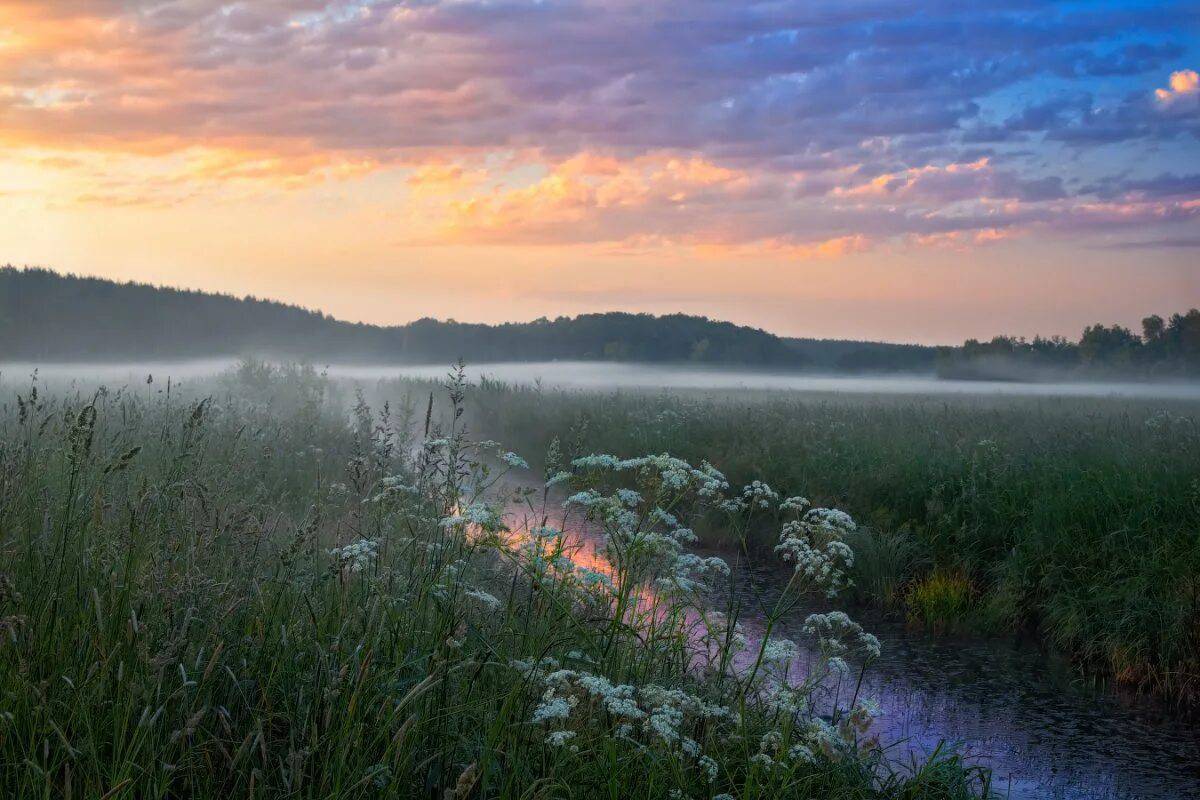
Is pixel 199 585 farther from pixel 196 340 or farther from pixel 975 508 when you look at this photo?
pixel 196 340

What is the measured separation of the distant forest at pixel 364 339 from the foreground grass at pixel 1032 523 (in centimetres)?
4297

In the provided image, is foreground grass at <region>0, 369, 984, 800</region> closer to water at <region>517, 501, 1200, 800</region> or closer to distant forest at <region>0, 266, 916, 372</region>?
water at <region>517, 501, 1200, 800</region>

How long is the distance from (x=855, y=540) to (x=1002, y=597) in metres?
1.84

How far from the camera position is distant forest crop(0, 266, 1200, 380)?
57812 millimetres

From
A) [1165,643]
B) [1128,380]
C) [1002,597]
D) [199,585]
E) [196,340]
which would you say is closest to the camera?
[199,585]

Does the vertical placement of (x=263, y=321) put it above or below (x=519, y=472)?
above

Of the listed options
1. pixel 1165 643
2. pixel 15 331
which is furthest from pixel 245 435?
pixel 15 331

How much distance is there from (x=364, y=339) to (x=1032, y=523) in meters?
65.5

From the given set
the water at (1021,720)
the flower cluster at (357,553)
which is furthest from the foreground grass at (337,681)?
the water at (1021,720)

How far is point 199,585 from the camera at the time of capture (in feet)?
10.7

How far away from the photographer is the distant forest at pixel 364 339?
57.8m

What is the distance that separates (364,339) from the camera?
71062 mm

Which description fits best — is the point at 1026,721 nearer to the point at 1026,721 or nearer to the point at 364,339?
the point at 1026,721

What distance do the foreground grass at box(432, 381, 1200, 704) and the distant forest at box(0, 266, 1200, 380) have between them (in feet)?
141
